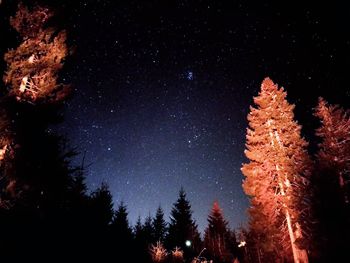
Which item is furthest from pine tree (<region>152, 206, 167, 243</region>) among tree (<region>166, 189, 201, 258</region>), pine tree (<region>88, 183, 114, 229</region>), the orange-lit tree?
the orange-lit tree

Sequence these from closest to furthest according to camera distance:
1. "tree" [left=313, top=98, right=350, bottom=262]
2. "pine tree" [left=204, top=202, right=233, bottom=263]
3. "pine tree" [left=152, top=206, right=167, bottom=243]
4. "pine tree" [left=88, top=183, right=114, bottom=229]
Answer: "tree" [left=313, top=98, right=350, bottom=262] < "pine tree" [left=88, top=183, right=114, bottom=229] < "pine tree" [left=204, top=202, right=233, bottom=263] < "pine tree" [left=152, top=206, right=167, bottom=243]

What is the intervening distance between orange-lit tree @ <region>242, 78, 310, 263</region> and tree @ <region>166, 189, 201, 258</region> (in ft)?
104

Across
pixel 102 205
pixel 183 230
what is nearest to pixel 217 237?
pixel 183 230

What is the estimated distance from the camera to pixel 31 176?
404 inches

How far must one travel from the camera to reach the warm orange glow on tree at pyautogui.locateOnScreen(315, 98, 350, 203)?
21844mm

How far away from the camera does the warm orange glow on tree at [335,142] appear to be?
71.7ft

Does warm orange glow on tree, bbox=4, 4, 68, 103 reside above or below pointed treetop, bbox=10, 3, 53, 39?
below

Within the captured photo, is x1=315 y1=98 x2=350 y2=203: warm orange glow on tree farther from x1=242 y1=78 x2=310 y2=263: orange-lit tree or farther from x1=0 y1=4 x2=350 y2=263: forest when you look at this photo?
x1=242 y1=78 x2=310 y2=263: orange-lit tree

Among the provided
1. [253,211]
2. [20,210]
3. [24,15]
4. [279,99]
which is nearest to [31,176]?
[20,210]

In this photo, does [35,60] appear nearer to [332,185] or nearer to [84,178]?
[332,185]

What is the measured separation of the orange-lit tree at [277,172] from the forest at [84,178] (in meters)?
0.06

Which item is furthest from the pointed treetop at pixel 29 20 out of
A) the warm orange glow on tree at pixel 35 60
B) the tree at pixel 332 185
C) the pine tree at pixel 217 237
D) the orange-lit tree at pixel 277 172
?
the pine tree at pixel 217 237

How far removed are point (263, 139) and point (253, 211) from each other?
16.1 ft

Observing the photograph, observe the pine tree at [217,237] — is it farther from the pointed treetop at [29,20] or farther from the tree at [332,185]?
the pointed treetop at [29,20]
